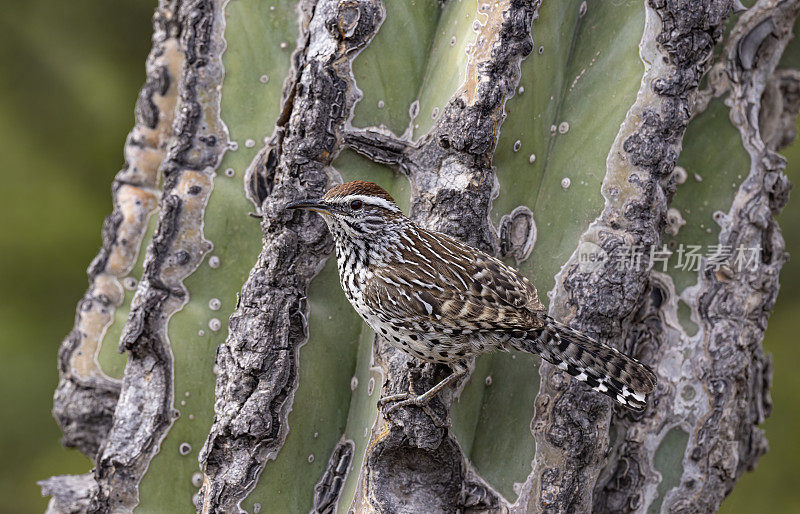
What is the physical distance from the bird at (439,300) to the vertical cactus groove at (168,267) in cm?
54

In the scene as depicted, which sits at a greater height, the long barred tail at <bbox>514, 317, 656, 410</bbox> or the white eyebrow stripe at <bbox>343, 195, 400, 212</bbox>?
the white eyebrow stripe at <bbox>343, 195, 400, 212</bbox>

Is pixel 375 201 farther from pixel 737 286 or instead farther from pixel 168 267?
pixel 737 286

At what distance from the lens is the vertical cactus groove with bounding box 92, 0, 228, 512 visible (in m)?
2.06

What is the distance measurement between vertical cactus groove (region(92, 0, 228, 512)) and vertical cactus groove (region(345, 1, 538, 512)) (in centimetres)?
54

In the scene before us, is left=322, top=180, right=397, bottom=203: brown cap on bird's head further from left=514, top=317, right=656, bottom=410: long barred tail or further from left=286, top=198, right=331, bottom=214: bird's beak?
left=514, top=317, right=656, bottom=410: long barred tail

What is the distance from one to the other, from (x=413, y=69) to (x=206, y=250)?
2.52 ft

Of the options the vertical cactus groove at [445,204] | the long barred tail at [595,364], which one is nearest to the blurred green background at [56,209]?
the long barred tail at [595,364]

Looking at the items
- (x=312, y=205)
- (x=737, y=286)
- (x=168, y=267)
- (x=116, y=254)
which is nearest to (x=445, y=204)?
(x=312, y=205)

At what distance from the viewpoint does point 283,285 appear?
1.84 meters

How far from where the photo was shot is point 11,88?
340 centimetres

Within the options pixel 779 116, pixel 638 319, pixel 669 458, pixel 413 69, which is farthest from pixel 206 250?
pixel 779 116

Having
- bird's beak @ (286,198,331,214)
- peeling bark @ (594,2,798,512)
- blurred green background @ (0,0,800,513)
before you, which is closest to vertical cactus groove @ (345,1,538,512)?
bird's beak @ (286,198,331,214)

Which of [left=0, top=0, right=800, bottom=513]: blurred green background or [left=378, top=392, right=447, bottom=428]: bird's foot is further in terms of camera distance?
[left=0, top=0, right=800, bottom=513]: blurred green background

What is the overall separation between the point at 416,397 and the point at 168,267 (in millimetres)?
810
